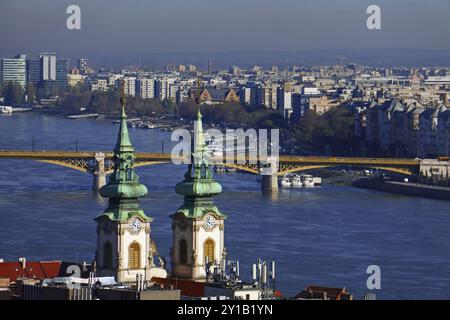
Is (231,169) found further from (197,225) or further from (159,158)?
(197,225)

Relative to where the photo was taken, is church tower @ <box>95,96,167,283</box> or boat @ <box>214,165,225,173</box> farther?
boat @ <box>214,165,225,173</box>

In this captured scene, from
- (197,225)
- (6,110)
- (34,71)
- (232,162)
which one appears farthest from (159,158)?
(34,71)

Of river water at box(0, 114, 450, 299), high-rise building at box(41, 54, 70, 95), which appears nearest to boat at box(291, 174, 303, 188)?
river water at box(0, 114, 450, 299)

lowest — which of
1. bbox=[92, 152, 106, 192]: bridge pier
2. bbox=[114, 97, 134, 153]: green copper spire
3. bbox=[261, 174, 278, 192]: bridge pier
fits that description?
bbox=[261, 174, 278, 192]: bridge pier

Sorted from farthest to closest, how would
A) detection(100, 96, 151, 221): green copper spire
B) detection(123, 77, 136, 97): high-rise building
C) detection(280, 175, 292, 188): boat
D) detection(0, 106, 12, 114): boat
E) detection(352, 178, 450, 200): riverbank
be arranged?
detection(123, 77, 136, 97): high-rise building → detection(0, 106, 12, 114): boat → detection(280, 175, 292, 188): boat → detection(352, 178, 450, 200): riverbank → detection(100, 96, 151, 221): green copper spire

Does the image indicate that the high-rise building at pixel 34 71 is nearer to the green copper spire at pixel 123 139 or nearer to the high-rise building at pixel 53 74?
the high-rise building at pixel 53 74

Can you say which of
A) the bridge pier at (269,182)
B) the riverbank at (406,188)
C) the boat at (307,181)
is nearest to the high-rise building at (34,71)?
the boat at (307,181)

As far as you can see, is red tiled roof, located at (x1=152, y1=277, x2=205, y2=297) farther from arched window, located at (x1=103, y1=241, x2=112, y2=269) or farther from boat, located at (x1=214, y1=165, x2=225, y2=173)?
boat, located at (x1=214, y1=165, x2=225, y2=173)
